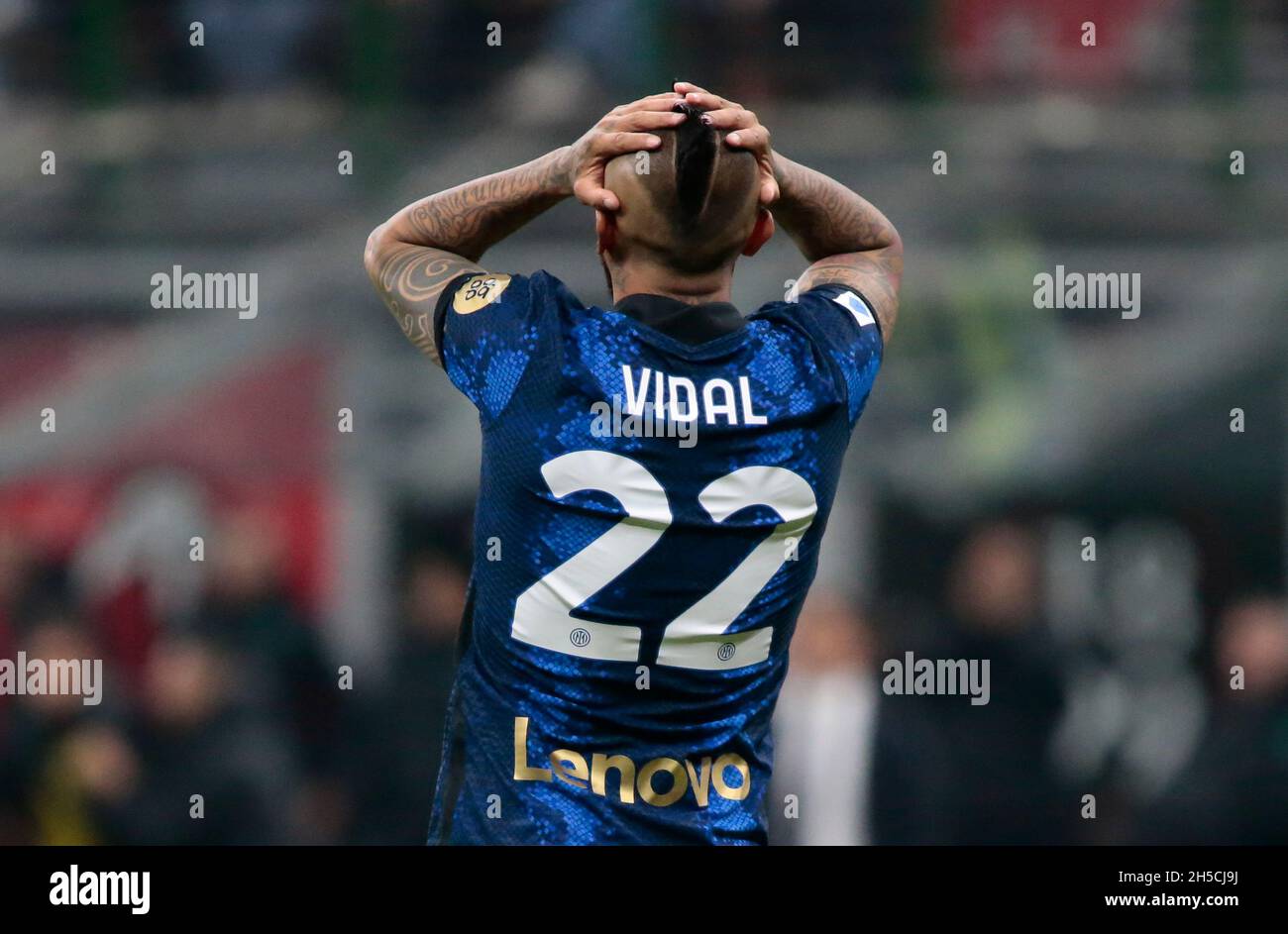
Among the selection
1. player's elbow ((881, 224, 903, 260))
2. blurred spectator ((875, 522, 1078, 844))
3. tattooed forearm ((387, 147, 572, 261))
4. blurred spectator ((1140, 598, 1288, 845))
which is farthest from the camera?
blurred spectator ((875, 522, 1078, 844))

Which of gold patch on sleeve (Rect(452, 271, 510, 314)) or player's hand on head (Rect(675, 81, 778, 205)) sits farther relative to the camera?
gold patch on sleeve (Rect(452, 271, 510, 314))

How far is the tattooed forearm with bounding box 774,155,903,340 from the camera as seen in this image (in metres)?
3.23

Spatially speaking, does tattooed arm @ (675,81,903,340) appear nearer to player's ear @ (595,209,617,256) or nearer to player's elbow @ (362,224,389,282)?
player's ear @ (595,209,617,256)

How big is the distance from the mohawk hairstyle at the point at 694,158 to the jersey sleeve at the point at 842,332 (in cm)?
29

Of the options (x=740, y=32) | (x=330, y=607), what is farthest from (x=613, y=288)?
(x=740, y=32)

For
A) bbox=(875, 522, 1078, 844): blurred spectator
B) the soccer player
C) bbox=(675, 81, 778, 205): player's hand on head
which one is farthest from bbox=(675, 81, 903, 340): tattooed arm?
bbox=(875, 522, 1078, 844): blurred spectator

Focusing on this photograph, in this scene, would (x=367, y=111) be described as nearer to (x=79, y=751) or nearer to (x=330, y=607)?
(x=330, y=607)

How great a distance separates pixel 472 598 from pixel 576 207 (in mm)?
7363

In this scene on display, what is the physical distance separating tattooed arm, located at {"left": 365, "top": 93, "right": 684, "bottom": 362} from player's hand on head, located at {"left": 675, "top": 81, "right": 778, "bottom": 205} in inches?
4.4

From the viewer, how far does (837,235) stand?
335cm

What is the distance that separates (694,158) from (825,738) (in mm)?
4940

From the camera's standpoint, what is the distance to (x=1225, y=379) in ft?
32.5

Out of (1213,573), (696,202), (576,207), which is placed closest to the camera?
(696,202)

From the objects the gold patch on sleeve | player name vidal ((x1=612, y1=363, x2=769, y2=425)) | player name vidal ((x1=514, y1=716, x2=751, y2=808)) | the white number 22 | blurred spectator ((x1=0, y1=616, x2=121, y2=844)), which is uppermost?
the gold patch on sleeve
